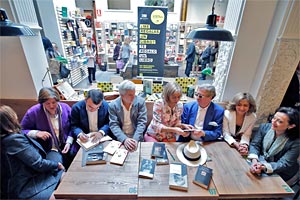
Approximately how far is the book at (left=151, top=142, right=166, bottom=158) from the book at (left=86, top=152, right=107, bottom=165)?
0.40 metres

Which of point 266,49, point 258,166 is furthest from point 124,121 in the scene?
point 266,49

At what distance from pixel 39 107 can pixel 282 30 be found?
279cm

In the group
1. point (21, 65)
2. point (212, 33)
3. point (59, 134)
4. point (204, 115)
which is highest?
point (212, 33)

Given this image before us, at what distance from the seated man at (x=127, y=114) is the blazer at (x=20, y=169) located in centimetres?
69

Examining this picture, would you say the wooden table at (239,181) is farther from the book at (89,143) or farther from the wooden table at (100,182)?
the book at (89,143)

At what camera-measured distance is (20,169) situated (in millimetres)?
1194

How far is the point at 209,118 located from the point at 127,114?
90 centimetres

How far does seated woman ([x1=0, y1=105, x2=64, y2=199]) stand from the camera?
1.14 m

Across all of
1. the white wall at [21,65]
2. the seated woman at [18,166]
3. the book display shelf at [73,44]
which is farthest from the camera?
the book display shelf at [73,44]

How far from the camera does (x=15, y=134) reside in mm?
1165

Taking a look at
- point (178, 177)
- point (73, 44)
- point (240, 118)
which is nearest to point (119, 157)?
point (178, 177)

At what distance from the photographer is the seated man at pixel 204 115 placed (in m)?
1.62

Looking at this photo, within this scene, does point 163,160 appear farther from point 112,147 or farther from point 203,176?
point 112,147

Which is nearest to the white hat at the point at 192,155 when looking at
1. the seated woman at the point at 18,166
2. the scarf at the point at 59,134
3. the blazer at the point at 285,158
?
the blazer at the point at 285,158
